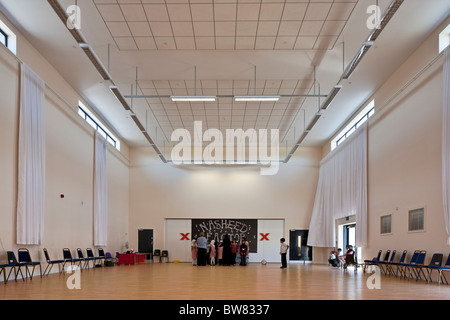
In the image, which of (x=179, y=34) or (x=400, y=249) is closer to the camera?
(x=179, y=34)

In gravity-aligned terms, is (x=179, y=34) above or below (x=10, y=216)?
above

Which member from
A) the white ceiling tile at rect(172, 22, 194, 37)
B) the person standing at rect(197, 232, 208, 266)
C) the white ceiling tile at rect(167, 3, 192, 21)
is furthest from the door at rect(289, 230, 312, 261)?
the white ceiling tile at rect(167, 3, 192, 21)

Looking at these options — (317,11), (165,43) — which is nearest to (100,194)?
(165,43)

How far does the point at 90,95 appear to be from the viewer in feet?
52.2

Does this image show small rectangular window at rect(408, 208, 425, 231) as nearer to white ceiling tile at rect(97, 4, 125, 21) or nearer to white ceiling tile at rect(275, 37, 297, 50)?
white ceiling tile at rect(275, 37, 297, 50)

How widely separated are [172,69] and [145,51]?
1361 millimetres

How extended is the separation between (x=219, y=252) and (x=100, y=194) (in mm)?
5757

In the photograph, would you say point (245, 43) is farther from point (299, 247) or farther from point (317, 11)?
point (299, 247)

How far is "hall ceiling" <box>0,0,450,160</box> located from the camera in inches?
389

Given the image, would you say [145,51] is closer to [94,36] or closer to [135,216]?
[94,36]

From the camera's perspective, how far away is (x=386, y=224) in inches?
559

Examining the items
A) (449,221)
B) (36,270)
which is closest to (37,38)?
(36,270)

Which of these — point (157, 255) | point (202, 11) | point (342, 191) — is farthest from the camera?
point (157, 255)

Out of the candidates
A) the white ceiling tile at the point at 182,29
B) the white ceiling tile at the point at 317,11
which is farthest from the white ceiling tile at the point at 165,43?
the white ceiling tile at the point at 317,11
